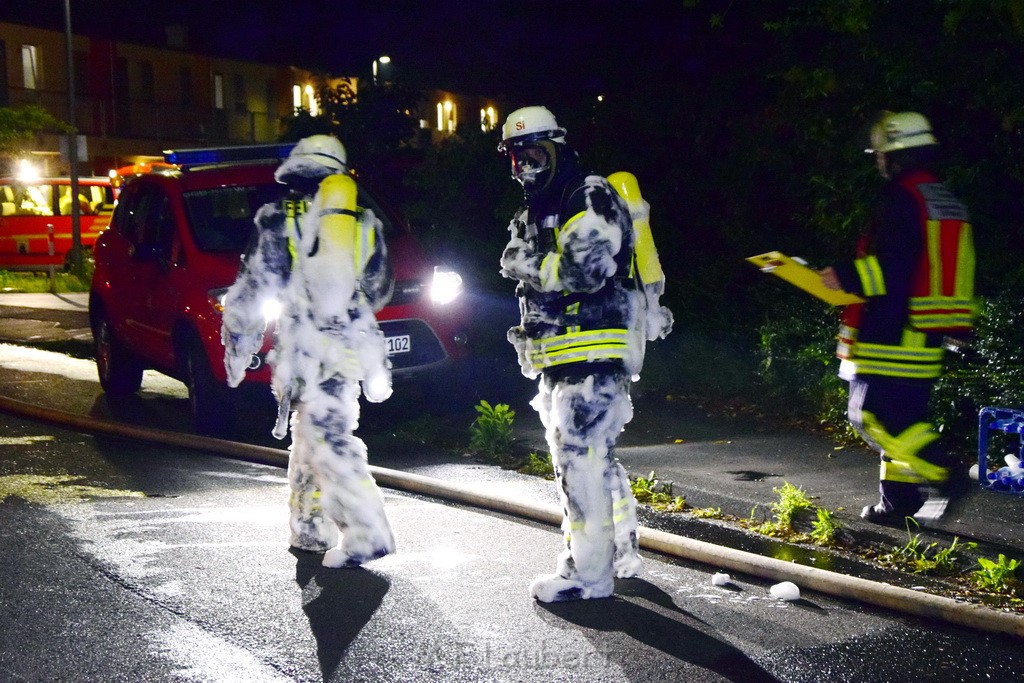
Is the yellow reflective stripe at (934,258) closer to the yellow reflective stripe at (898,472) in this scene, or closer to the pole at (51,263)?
the yellow reflective stripe at (898,472)

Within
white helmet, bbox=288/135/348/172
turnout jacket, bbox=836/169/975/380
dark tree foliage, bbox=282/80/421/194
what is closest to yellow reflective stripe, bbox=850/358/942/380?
turnout jacket, bbox=836/169/975/380

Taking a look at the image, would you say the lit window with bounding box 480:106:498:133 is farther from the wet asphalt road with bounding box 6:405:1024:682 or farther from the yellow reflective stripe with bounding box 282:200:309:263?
the yellow reflective stripe with bounding box 282:200:309:263

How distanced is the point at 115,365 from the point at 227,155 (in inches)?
97.5

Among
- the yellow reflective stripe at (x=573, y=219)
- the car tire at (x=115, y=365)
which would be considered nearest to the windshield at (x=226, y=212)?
the car tire at (x=115, y=365)

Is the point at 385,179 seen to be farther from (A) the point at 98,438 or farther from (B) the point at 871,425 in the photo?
(B) the point at 871,425

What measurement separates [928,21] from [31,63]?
37.1 meters

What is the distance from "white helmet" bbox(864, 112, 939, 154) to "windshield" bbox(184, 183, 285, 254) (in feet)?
17.9

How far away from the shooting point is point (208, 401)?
A: 9.47 m

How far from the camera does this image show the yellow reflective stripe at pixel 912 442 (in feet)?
19.4

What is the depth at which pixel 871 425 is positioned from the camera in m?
5.98

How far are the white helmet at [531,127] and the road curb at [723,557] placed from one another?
7.19 feet

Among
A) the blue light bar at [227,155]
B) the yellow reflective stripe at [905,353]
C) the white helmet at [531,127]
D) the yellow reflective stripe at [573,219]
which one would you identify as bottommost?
the yellow reflective stripe at [905,353]

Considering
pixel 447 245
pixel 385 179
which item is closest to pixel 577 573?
pixel 447 245

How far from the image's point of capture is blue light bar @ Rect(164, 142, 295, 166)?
→ 10117mm
